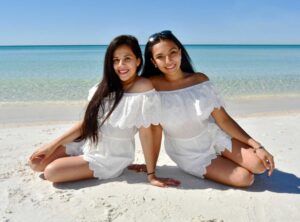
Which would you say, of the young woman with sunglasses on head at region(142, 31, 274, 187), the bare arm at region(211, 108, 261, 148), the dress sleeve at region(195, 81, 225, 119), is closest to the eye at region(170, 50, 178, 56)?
the young woman with sunglasses on head at region(142, 31, 274, 187)

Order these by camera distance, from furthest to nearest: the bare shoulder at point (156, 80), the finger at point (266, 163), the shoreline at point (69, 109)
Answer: the shoreline at point (69, 109) → the bare shoulder at point (156, 80) → the finger at point (266, 163)

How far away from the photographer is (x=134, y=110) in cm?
330

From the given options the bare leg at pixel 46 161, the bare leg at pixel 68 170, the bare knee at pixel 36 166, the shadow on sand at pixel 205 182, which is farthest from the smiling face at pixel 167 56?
the bare knee at pixel 36 166

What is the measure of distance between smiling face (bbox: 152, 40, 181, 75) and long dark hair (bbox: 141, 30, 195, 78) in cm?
4

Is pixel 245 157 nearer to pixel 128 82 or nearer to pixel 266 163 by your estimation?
pixel 266 163

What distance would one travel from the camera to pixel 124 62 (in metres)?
3.28

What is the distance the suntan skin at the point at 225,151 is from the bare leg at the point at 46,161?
0.95 meters

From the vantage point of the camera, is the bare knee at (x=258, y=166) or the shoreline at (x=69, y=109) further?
the shoreline at (x=69, y=109)

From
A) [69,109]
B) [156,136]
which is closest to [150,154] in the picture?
[156,136]

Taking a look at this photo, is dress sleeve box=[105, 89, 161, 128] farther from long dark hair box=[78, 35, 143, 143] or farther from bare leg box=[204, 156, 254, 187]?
bare leg box=[204, 156, 254, 187]

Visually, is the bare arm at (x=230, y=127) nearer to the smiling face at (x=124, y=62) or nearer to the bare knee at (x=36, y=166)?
the smiling face at (x=124, y=62)

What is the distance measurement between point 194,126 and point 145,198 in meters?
0.82

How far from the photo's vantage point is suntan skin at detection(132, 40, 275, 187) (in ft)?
10.7

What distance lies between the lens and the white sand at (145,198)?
9.09 ft
